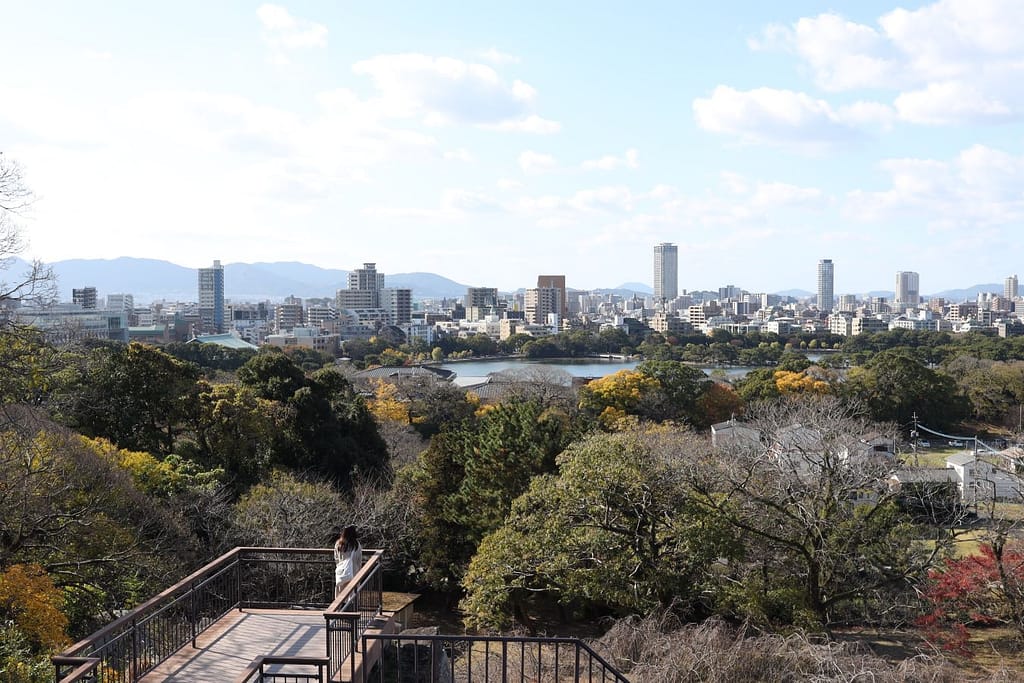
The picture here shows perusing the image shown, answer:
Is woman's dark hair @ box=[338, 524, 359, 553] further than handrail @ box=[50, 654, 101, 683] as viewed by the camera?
Yes

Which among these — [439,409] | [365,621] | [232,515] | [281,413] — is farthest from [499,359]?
[365,621]

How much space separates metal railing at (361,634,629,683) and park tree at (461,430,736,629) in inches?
38.1

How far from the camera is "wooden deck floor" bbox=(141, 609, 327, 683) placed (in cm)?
558

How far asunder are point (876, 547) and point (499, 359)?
7880 centimetres

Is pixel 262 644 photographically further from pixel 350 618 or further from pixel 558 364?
pixel 558 364

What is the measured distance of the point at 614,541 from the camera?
10.5 metres

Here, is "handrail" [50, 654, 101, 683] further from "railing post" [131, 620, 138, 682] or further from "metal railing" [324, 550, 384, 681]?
"metal railing" [324, 550, 384, 681]

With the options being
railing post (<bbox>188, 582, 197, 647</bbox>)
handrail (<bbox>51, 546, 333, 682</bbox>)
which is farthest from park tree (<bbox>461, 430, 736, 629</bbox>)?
railing post (<bbox>188, 582, 197, 647</bbox>)

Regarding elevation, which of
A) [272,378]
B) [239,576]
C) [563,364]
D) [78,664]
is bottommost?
[563,364]

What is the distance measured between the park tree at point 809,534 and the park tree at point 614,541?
1.36 ft

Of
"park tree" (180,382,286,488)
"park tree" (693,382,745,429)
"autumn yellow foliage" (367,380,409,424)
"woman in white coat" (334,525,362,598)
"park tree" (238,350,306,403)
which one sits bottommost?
"park tree" (693,382,745,429)

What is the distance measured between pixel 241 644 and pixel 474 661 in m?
3.38

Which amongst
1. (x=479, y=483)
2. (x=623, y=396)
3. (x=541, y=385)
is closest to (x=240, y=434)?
(x=479, y=483)

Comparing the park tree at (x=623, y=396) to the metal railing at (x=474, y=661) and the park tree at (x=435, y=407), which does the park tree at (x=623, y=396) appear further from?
the metal railing at (x=474, y=661)
